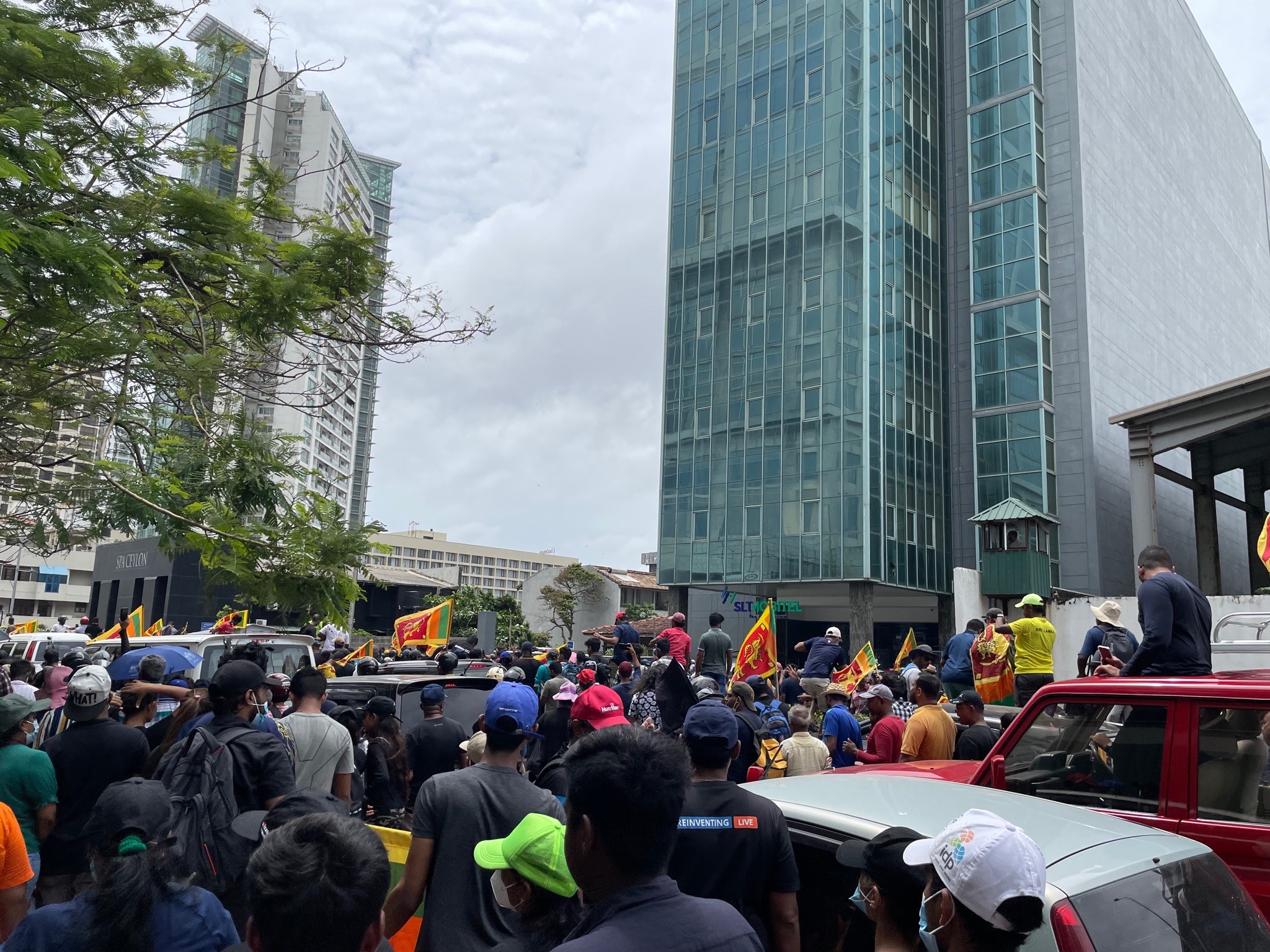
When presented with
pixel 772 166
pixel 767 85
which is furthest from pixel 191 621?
pixel 767 85

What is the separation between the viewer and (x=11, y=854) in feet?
11.8

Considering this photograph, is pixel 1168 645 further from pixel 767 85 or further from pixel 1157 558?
pixel 767 85

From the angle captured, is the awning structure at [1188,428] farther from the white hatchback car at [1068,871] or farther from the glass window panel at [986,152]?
the white hatchback car at [1068,871]

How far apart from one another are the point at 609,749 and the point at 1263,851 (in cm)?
286

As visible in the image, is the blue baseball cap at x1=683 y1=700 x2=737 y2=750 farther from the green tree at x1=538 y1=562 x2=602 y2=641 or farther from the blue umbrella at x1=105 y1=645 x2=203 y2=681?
the green tree at x1=538 y1=562 x2=602 y2=641

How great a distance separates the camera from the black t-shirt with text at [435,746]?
654cm

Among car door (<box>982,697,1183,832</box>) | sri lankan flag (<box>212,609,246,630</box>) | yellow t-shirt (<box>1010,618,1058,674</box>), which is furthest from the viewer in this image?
sri lankan flag (<box>212,609,246,630</box>)

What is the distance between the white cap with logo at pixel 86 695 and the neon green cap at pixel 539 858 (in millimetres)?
3488

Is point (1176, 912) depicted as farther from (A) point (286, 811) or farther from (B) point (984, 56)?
(B) point (984, 56)

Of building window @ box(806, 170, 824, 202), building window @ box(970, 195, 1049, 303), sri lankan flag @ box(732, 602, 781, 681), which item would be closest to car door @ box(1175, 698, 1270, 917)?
sri lankan flag @ box(732, 602, 781, 681)

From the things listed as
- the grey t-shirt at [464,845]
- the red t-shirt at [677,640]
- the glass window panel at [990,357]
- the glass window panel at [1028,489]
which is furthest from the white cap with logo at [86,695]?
the glass window panel at [990,357]

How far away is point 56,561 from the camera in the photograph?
255 ft

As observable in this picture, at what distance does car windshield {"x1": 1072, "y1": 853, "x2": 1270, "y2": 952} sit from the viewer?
2.56 m

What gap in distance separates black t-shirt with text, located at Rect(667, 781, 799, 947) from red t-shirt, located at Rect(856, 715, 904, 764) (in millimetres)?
4499
